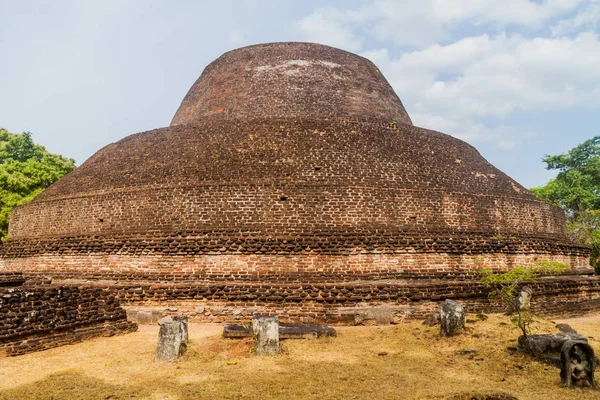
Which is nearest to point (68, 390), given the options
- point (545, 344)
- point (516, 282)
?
point (545, 344)

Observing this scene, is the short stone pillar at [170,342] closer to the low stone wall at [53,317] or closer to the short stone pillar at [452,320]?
the low stone wall at [53,317]

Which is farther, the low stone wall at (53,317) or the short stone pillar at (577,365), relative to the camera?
the low stone wall at (53,317)

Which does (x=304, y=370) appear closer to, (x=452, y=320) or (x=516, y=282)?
(x=452, y=320)

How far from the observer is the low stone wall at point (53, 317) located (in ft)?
23.3

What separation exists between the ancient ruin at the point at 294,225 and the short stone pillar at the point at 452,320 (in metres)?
1.64

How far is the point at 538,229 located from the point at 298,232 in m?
6.75

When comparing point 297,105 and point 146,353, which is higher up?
point 297,105

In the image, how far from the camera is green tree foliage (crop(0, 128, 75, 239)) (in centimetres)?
1888

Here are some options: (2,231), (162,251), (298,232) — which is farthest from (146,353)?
(2,231)

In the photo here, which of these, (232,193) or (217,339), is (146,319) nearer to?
(217,339)

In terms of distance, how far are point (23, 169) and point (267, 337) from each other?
18.4 meters

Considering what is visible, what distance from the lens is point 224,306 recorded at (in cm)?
929

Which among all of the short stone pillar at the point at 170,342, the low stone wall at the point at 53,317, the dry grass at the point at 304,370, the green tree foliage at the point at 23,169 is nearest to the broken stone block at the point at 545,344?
the dry grass at the point at 304,370

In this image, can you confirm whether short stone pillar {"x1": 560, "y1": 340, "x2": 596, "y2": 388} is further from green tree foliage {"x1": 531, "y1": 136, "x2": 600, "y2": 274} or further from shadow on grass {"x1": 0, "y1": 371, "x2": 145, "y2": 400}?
green tree foliage {"x1": 531, "y1": 136, "x2": 600, "y2": 274}
